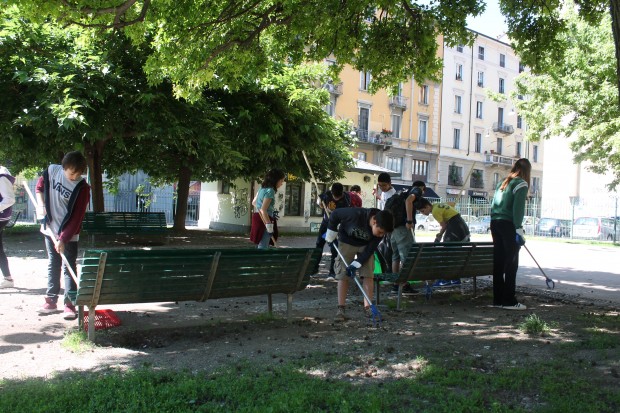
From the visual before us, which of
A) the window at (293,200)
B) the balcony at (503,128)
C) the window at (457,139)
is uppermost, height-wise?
the balcony at (503,128)

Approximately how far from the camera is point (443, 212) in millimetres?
8883

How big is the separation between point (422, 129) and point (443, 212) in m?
41.1

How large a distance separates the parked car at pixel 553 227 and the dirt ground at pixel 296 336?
2168 cm

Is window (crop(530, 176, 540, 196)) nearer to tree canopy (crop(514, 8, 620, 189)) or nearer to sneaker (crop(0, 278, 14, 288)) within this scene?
tree canopy (crop(514, 8, 620, 189))

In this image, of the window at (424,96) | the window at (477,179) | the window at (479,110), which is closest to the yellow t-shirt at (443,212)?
the window at (424,96)

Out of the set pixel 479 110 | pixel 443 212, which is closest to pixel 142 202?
pixel 443 212

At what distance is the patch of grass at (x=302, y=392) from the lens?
3490mm

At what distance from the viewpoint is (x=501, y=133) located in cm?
5544

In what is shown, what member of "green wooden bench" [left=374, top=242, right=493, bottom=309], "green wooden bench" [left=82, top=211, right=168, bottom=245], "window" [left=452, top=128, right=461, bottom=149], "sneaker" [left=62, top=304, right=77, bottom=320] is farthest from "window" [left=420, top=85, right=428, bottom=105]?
"sneaker" [left=62, top=304, right=77, bottom=320]

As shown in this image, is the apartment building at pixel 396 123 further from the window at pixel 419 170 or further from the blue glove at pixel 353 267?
the blue glove at pixel 353 267

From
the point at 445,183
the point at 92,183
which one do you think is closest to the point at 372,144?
the point at 445,183

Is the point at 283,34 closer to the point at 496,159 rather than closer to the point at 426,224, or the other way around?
the point at 426,224

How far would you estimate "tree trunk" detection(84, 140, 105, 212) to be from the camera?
49.3 feet

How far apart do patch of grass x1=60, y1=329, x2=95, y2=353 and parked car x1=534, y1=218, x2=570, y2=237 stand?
89.3ft
